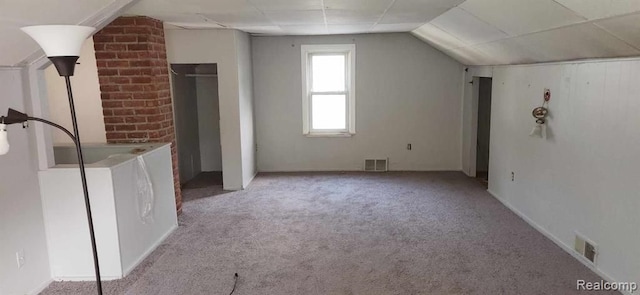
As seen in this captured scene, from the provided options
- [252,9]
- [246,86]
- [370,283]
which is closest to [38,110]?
[252,9]

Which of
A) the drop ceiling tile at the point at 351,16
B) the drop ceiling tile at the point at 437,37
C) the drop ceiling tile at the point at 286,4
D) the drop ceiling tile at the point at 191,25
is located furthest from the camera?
the drop ceiling tile at the point at 437,37

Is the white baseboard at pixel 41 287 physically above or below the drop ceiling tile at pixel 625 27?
below

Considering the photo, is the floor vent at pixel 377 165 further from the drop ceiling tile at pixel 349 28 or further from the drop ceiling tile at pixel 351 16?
the drop ceiling tile at pixel 351 16

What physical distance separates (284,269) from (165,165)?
5.08ft

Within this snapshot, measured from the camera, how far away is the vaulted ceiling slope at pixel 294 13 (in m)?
3.49

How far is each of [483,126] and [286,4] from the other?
3.97 metres

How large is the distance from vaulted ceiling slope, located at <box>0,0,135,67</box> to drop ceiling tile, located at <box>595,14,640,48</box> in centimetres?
299

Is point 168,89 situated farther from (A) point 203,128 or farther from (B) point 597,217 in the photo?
(B) point 597,217

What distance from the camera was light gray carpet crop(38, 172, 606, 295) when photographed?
303 centimetres

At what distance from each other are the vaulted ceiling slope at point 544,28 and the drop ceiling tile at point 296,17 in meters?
1.22

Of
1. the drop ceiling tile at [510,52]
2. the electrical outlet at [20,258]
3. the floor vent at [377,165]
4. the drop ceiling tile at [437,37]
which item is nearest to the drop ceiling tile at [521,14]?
the drop ceiling tile at [510,52]

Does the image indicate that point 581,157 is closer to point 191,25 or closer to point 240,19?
point 240,19

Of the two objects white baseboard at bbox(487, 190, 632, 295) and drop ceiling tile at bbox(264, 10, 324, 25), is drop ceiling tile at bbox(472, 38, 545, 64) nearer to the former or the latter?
white baseboard at bbox(487, 190, 632, 295)

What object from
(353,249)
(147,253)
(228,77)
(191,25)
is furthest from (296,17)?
(147,253)
